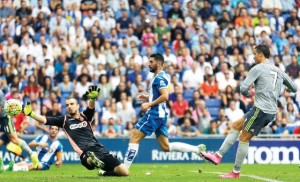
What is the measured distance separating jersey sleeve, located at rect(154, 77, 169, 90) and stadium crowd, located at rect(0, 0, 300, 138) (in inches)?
383

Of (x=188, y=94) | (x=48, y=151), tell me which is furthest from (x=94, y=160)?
(x=188, y=94)

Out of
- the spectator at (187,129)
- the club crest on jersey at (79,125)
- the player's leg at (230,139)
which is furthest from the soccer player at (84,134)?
the spectator at (187,129)

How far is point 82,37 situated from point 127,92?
299cm

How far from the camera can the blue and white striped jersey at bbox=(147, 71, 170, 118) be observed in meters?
16.9

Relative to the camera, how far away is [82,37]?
30.4 m

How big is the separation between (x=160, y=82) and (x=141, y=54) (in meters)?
13.6

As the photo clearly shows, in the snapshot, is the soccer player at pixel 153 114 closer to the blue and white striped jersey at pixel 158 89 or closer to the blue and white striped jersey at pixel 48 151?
the blue and white striped jersey at pixel 158 89

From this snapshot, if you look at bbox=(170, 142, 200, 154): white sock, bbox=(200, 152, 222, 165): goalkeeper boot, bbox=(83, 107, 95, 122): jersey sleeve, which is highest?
bbox=(83, 107, 95, 122): jersey sleeve

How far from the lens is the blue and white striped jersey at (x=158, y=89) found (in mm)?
16938

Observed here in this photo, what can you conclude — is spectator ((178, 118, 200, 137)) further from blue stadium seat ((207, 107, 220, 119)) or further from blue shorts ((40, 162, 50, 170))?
blue shorts ((40, 162, 50, 170))

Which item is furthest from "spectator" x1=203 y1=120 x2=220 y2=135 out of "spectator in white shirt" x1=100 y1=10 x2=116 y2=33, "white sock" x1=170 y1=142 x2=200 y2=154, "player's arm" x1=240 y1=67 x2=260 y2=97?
"player's arm" x1=240 y1=67 x2=260 y2=97

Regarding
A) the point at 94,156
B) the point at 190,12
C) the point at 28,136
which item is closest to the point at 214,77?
the point at 190,12

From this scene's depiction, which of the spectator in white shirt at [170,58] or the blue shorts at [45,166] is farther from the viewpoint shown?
the spectator in white shirt at [170,58]

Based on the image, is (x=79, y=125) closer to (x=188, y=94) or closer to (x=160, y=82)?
(x=160, y=82)
